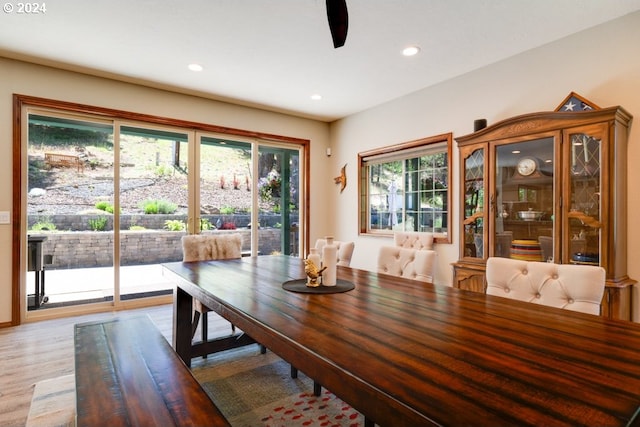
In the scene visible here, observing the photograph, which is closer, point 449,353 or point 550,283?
point 449,353

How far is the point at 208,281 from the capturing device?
1991 mm

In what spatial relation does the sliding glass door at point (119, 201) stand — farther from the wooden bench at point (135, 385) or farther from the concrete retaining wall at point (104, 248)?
the wooden bench at point (135, 385)

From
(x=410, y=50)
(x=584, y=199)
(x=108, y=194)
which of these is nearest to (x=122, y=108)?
(x=108, y=194)

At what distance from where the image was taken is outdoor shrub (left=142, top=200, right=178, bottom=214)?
419 cm

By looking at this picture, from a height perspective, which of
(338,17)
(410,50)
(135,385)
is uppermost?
(410,50)

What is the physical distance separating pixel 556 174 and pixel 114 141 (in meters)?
4.53

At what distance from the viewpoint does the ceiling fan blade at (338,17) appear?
60.6 inches

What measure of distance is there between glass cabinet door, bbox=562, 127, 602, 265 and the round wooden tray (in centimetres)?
185

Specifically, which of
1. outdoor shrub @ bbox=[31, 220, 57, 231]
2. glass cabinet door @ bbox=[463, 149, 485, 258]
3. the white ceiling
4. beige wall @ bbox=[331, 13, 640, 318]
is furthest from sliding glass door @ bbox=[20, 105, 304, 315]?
glass cabinet door @ bbox=[463, 149, 485, 258]

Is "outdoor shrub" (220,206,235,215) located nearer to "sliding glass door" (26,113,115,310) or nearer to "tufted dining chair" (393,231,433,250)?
"sliding glass door" (26,113,115,310)

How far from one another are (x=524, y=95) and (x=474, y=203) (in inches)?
43.0

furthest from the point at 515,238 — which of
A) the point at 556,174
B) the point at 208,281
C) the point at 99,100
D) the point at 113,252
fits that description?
the point at 99,100

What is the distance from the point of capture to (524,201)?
9.46 feet

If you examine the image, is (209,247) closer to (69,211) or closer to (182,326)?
(182,326)
